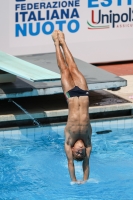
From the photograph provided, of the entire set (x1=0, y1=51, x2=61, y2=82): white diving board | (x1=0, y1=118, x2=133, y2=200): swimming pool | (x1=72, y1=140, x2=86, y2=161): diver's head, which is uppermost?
(x1=0, y1=51, x2=61, y2=82): white diving board

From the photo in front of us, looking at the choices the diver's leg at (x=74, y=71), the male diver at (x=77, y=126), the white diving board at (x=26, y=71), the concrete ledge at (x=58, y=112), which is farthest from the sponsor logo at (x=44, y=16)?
the male diver at (x=77, y=126)

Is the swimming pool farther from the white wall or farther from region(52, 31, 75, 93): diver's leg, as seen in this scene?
the white wall

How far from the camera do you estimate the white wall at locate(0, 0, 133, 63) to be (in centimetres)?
1488

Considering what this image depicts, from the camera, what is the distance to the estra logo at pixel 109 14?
15.5m

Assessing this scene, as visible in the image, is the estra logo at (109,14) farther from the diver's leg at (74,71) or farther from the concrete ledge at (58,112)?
the diver's leg at (74,71)

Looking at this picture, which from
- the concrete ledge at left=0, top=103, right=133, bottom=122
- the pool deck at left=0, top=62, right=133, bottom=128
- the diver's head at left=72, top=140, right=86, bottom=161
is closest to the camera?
the diver's head at left=72, top=140, right=86, bottom=161

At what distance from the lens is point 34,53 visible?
50.0 feet

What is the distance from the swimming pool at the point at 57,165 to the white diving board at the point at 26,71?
3.73 feet

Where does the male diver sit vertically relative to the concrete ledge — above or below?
above

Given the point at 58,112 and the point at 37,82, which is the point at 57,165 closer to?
the point at 58,112

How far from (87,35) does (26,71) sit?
13.7 feet

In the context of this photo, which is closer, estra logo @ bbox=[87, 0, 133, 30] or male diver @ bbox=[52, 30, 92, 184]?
male diver @ bbox=[52, 30, 92, 184]

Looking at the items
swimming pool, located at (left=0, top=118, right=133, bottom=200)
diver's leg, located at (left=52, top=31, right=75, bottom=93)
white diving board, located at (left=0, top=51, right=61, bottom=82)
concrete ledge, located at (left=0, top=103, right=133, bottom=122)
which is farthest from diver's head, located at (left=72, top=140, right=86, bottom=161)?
concrete ledge, located at (left=0, top=103, right=133, bottom=122)

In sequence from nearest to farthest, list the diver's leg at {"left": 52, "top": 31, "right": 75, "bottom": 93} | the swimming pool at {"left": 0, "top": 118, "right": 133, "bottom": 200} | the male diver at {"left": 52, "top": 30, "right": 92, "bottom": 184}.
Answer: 1. the male diver at {"left": 52, "top": 30, "right": 92, "bottom": 184}
2. the diver's leg at {"left": 52, "top": 31, "right": 75, "bottom": 93}
3. the swimming pool at {"left": 0, "top": 118, "right": 133, "bottom": 200}
